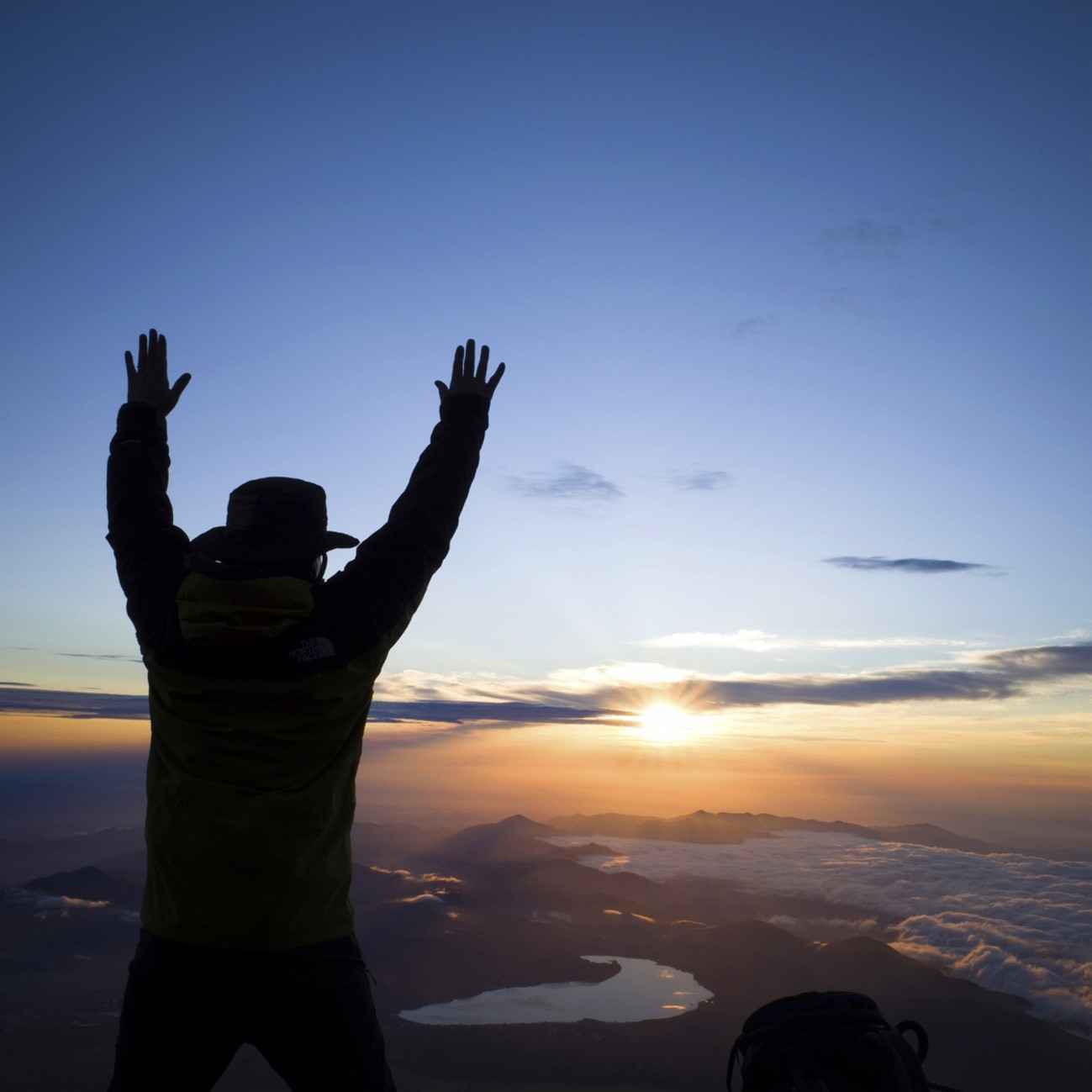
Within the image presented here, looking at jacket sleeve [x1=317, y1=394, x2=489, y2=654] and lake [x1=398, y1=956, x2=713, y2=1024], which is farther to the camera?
lake [x1=398, y1=956, x2=713, y2=1024]

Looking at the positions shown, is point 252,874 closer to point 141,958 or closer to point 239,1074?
point 141,958

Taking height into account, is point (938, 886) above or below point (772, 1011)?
below

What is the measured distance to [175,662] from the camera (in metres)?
2.58

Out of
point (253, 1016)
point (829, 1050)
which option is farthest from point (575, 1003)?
point (253, 1016)

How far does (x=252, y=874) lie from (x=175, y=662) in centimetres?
73

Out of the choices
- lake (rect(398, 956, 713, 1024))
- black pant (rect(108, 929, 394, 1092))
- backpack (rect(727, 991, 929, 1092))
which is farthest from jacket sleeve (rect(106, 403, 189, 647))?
lake (rect(398, 956, 713, 1024))

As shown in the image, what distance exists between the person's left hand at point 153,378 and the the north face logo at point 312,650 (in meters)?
1.82

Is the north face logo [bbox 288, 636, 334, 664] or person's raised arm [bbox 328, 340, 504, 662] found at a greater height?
person's raised arm [bbox 328, 340, 504, 662]

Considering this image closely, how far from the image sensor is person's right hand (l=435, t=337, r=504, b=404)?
3.89 metres

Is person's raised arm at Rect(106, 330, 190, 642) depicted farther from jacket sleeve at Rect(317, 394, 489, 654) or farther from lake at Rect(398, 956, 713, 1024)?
lake at Rect(398, 956, 713, 1024)

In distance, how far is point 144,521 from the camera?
3.13 metres

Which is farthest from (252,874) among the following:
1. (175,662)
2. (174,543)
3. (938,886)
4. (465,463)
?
(938,886)

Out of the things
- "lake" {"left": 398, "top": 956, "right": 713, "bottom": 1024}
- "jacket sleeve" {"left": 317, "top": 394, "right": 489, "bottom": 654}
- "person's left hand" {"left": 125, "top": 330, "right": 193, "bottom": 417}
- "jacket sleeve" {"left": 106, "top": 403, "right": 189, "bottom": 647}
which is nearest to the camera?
"jacket sleeve" {"left": 317, "top": 394, "right": 489, "bottom": 654}

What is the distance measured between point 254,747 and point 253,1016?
85 cm
